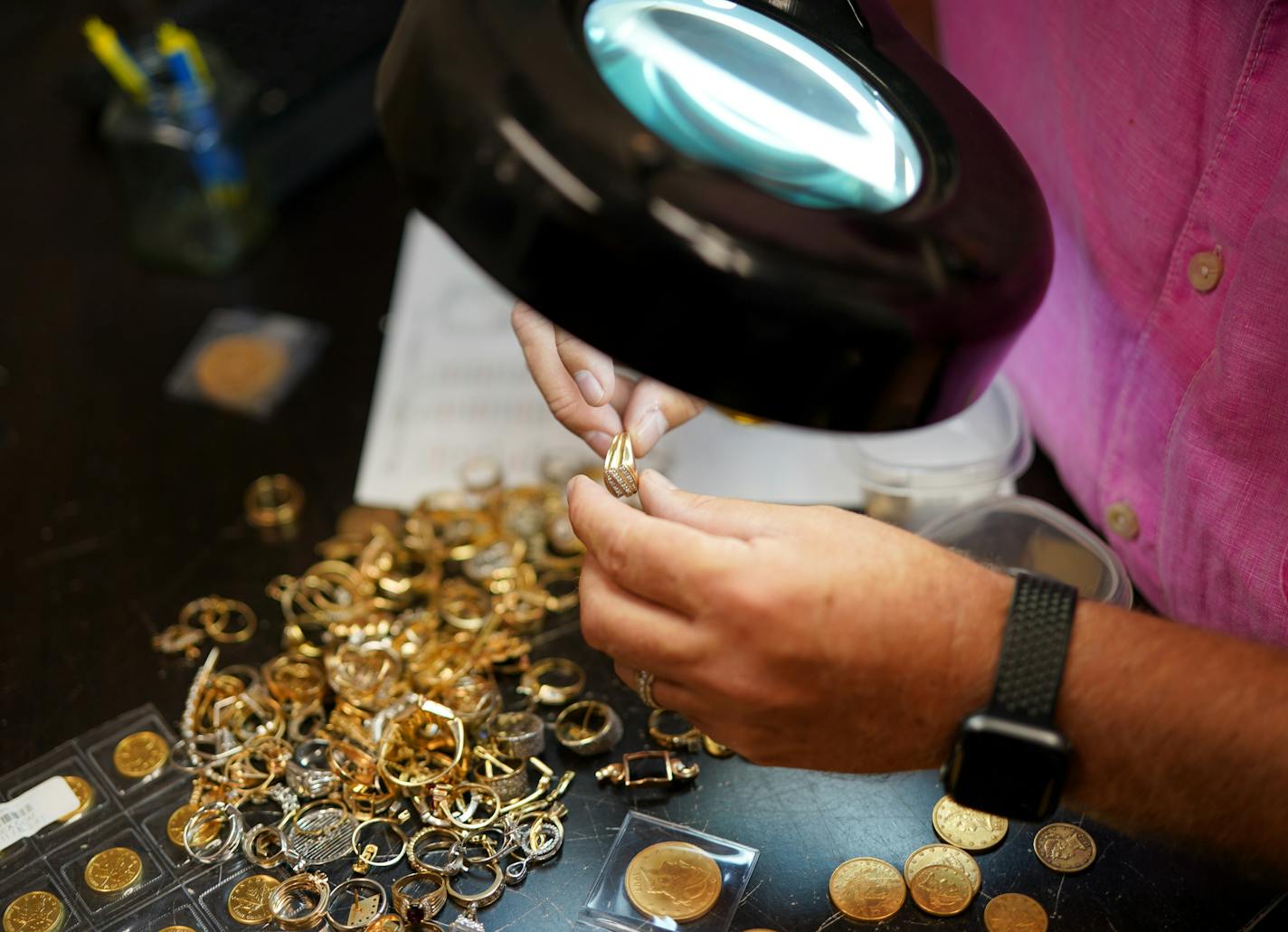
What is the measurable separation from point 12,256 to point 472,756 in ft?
3.67

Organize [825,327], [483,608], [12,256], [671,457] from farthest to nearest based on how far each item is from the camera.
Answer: [12,256] < [671,457] < [483,608] < [825,327]

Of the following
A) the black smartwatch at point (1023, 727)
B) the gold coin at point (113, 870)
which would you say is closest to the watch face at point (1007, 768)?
the black smartwatch at point (1023, 727)

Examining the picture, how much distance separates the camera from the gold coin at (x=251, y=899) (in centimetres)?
89

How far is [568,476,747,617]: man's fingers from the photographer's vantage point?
A: 75 cm

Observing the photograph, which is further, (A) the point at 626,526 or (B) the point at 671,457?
(B) the point at 671,457

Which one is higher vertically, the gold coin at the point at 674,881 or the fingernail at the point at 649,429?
the fingernail at the point at 649,429

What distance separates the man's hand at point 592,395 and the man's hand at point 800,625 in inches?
6.9

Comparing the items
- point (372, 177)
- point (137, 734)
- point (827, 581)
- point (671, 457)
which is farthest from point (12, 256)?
point (827, 581)

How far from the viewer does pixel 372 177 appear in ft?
5.53

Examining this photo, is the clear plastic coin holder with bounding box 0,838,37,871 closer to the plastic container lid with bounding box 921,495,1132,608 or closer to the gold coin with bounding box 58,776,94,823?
the gold coin with bounding box 58,776,94,823

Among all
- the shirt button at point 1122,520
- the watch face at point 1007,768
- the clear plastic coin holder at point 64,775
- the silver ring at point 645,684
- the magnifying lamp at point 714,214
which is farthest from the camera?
the shirt button at point 1122,520

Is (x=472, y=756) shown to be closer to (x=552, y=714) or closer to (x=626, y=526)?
(x=552, y=714)

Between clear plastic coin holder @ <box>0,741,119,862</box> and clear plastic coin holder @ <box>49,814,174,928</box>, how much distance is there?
11mm

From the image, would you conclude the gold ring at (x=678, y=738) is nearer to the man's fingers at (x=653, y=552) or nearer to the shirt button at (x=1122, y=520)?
the man's fingers at (x=653, y=552)
